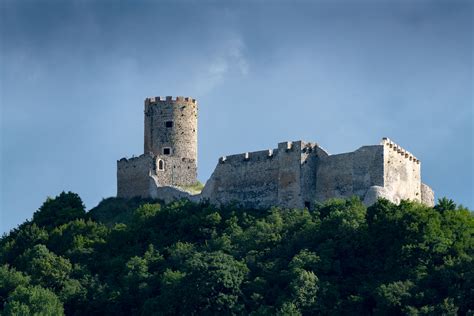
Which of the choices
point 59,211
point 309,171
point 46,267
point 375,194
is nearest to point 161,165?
point 59,211

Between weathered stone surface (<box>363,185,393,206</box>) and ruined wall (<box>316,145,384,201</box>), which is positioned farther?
ruined wall (<box>316,145,384,201</box>)

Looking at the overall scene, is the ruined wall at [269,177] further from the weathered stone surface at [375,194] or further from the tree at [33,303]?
the tree at [33,303]

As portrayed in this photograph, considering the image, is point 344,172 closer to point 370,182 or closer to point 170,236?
point 370,182

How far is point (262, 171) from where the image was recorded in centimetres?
7038

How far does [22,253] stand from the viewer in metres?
70.9

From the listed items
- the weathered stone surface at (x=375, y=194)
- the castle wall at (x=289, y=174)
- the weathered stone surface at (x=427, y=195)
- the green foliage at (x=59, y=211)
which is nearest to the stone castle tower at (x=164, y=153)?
the green foliage at (x=59, y=211)

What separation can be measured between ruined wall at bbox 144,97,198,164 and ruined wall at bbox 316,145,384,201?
10.8 m

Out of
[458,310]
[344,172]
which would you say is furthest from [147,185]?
[458,310]

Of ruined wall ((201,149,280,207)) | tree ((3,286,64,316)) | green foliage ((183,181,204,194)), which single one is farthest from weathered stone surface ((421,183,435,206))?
tree ((3,286,64,316))

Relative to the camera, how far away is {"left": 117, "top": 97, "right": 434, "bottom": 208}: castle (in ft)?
221

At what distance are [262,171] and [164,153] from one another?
8489mm

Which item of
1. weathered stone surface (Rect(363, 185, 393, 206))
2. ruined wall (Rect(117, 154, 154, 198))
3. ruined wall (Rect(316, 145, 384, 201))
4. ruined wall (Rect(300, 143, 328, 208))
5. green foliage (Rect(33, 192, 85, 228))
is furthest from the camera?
ruined wall (Rect(117, 154, 154, 198))

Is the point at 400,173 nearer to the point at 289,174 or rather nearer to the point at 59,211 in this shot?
the point at 289,174

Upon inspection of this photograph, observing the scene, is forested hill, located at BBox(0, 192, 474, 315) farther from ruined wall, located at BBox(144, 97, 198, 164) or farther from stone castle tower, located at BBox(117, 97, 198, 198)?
ruined wall, located at BBox(144, 97, 198, 164)
